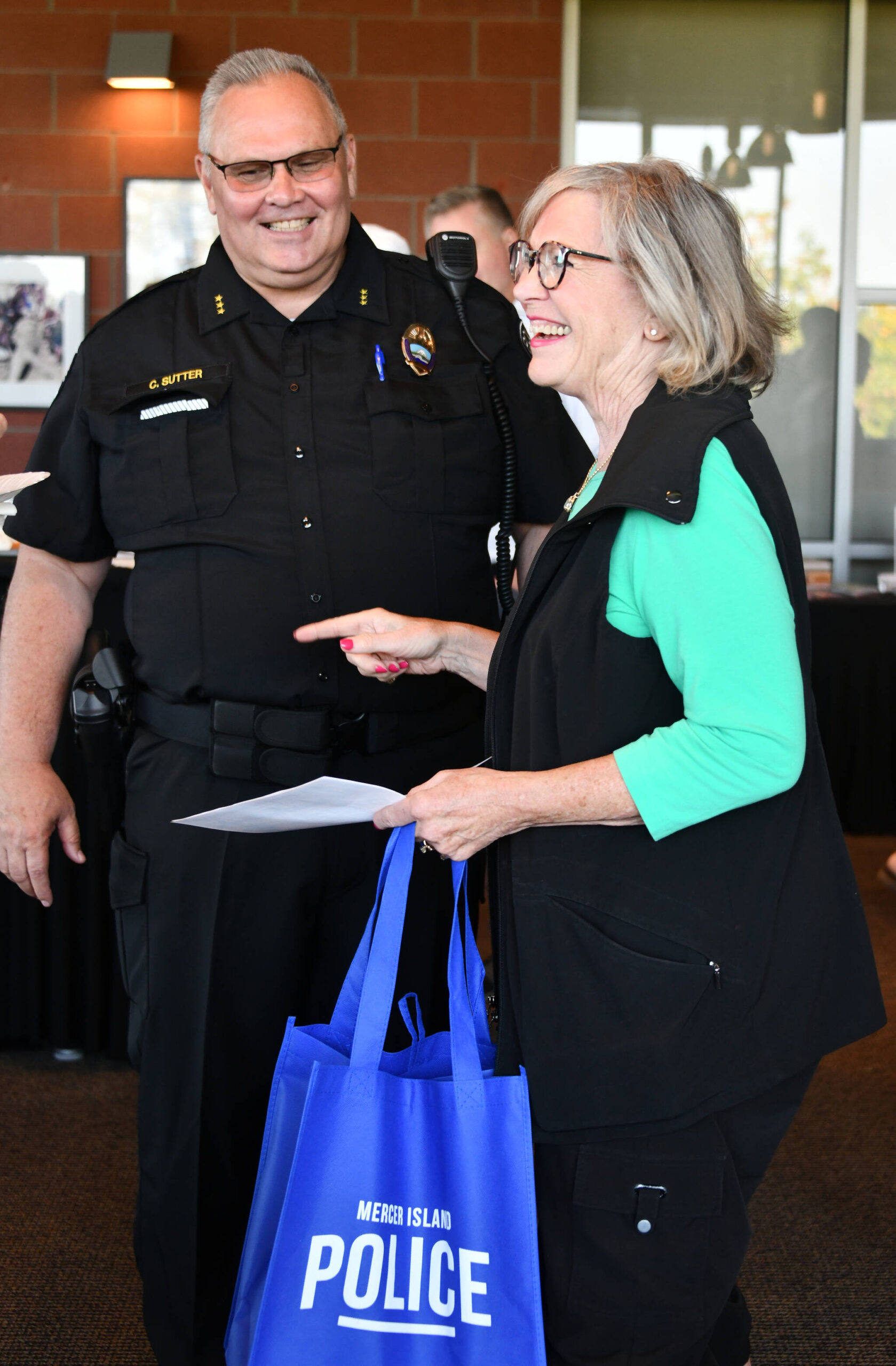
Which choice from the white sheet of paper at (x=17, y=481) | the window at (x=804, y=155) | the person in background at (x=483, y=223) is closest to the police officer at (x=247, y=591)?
the white sheet of paper at (x=17, y=481)

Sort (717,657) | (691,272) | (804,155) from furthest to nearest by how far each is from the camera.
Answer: (804,155) → (691,272) → (717,657)

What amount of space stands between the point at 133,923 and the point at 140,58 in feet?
13.8

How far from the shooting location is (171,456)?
1.54 metres

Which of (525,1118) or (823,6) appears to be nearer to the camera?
(525,1118)

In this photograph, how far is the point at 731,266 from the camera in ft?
3.55

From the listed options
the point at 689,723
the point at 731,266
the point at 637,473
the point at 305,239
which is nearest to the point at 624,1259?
the point at 689,723

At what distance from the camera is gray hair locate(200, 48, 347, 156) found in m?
1.55

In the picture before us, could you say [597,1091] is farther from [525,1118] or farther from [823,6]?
[823,6]

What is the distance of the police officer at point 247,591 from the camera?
4.98ft

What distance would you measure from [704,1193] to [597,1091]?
0.41ft

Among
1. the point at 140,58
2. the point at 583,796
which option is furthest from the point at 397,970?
the point at 140,58

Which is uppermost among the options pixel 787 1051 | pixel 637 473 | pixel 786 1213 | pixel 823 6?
pixel 823 6

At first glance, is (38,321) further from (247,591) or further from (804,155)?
(247,591)

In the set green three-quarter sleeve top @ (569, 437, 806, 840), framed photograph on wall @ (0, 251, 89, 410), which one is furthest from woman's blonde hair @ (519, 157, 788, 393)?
framed photograph on wall @ (0, 251, 89, 410)
